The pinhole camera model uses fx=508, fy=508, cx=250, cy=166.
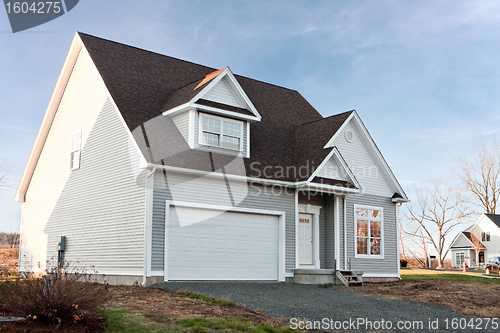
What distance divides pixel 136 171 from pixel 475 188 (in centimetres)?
5125

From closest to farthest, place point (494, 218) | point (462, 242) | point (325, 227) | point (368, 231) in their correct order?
point (325, 227) → point (368, 231) → point (494, 218) → point (462, 242)

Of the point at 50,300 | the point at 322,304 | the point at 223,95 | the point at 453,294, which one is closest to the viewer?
the point at 50,300

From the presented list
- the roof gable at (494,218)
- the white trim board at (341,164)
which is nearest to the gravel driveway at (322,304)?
the white trim board at (341,164)

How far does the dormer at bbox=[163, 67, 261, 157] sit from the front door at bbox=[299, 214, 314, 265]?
383 centimetres

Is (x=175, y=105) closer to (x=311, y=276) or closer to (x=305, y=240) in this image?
(x=305, y=240)

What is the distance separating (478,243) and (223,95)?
51.2 meters

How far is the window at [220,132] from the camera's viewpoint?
1766 centimetres

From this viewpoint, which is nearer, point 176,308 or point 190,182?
point 176,308

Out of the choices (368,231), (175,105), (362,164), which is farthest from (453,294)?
(175,105)

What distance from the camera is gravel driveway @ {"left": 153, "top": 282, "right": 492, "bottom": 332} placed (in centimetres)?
1101

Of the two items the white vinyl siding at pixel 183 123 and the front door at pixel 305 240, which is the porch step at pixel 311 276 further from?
the white vinyl siding at pixel 183 123

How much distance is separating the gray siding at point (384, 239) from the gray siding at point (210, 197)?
313 centimetres

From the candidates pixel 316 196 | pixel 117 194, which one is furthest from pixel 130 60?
pixel 316 196

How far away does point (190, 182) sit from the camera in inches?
645
